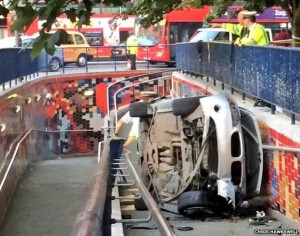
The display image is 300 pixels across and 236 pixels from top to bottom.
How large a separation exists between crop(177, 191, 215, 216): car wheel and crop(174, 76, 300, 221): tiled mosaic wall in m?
0.76

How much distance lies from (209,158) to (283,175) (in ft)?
3.99

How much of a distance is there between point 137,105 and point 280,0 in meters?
3.49

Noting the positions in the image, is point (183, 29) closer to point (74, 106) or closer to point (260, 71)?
point (74, 106)

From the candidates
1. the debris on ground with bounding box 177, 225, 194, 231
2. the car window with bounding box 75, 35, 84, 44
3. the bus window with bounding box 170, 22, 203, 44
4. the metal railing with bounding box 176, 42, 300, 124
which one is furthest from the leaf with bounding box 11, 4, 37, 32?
the bus window with bounding box 170, 22, 203, 44

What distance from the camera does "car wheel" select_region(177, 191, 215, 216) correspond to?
29.2ft

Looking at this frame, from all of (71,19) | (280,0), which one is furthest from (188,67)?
(71,19)

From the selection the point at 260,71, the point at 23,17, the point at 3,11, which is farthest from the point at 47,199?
the point at 23,17

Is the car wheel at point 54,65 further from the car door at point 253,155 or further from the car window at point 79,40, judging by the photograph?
the car door at point 253,155

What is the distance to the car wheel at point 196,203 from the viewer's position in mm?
8891

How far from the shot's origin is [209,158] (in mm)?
9438

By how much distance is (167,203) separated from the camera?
9.91 metres

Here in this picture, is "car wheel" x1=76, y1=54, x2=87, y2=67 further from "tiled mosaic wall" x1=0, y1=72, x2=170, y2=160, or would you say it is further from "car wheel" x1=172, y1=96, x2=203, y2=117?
"car wheel" x1=172, y1=96, x2=203, y2=117

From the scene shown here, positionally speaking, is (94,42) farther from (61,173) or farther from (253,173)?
(253,173)

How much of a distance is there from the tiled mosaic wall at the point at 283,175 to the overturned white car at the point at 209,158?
130 millimetres
